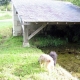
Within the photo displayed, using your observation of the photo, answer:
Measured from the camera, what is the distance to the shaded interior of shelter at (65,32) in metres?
16.3

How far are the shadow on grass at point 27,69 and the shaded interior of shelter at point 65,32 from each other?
8.08 m

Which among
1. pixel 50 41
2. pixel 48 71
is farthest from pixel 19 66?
pixel 50 41

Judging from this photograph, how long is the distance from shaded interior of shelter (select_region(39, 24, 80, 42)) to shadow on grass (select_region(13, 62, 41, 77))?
808cm

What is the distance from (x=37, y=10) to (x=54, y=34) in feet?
11.8

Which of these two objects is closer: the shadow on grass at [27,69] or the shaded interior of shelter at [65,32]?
the shadow on grass at [27,69]

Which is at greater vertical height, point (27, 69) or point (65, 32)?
point (27, 69)

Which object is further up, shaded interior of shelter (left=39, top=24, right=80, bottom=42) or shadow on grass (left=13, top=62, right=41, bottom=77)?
shadow on grass (left=13, top=62, right=41, bottom=77)

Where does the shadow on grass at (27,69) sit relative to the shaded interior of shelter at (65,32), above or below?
above

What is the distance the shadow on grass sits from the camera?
7677mm

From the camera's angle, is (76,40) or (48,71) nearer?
(48,71)

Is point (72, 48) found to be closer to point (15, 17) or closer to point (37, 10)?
point (37, 10)

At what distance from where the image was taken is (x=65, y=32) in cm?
1720

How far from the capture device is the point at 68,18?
13680 millimetres

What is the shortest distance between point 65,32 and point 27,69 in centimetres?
964
